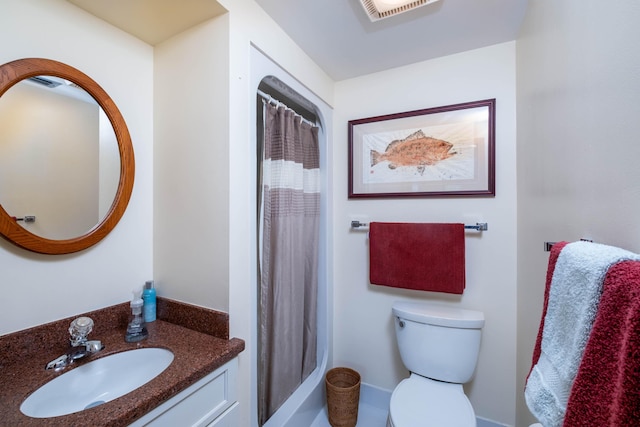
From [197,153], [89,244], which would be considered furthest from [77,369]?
[197,153]

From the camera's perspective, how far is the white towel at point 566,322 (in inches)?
19.6

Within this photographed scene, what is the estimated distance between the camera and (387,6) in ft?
3.86

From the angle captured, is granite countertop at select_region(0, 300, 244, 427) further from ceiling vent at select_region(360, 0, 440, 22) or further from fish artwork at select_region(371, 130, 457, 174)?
ceiling vent at select_region(360, 0, 440, 22)

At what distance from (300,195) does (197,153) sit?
65 cm

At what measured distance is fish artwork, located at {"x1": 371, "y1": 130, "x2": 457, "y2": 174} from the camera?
5.20ft

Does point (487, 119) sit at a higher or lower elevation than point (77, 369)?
higher

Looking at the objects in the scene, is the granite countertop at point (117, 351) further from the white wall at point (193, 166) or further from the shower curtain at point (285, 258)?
the shower curtain at point (285, 258)

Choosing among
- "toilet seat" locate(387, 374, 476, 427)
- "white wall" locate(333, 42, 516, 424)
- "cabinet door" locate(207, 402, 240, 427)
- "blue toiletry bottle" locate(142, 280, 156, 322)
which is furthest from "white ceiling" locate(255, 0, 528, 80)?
"toilet seat" locate(387, 374, 476, 427)

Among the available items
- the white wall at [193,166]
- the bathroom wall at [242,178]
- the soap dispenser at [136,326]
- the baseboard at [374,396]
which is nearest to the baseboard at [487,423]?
the baseboard at [374,396]

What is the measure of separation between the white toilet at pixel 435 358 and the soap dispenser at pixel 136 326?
1.12 metres

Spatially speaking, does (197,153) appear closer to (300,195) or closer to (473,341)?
(300,195)

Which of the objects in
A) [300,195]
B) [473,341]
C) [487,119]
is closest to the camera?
[473,341]

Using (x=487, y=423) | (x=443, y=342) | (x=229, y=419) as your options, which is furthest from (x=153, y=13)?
(x=487, y=423)

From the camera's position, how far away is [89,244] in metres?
1.05
